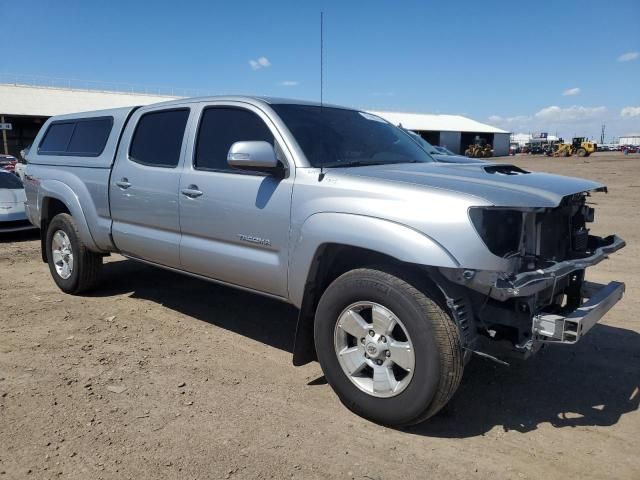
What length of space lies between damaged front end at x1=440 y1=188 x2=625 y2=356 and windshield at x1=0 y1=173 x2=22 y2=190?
10337 millimetres

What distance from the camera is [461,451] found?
9.96ft

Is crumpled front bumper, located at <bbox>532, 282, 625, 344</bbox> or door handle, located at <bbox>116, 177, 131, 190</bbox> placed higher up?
door handle, located at <bbox>116, 177, 131, 190</bbox>

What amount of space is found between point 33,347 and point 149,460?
7.27 feet

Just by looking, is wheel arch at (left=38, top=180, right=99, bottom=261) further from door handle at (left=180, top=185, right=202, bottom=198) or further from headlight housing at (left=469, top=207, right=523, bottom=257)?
headlight housing at (left=469, top=207, right=523, bottom=257)

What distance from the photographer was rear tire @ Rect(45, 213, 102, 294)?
5.77 meters

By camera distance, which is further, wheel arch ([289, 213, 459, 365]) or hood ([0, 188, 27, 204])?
hood ([0, 188, 27, 204])

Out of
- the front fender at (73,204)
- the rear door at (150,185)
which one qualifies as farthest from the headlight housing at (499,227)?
the front fender at (73,204)

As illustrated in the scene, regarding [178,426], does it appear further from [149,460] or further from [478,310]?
[478,310]

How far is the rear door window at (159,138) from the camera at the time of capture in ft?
15.2

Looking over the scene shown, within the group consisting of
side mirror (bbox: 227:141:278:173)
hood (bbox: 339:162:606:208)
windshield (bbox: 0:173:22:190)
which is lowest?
windshield (bbox: 0:173:22:190)

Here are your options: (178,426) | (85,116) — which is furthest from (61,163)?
(178,426)

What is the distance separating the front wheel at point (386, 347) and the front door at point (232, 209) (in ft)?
1.94

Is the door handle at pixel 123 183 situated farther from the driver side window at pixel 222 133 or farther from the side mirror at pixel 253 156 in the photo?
the side mirror at pixel 253 156

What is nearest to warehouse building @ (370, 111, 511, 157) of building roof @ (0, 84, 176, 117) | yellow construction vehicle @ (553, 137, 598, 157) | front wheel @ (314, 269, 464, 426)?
yellow construction vehicle @ (553, 137, 598, 157)
